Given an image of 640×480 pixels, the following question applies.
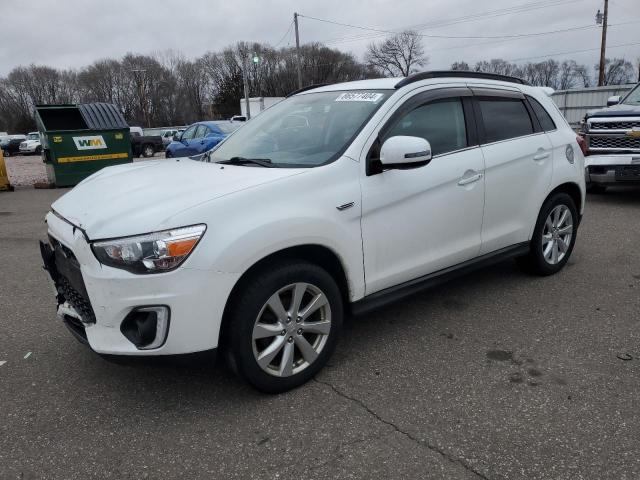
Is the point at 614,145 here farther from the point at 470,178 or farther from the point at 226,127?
the point at 226,127

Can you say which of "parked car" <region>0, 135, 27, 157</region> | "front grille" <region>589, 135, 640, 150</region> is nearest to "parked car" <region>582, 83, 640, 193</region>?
"front grille" <region>589, 135, 640, 150</region>

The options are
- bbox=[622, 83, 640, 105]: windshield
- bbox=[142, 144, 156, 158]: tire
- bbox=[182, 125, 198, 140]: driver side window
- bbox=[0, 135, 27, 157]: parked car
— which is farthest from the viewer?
bbox=[0, 135, 27, 157]: parked car

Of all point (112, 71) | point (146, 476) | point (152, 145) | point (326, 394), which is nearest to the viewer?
point (146, 476)

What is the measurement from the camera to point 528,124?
441 cm

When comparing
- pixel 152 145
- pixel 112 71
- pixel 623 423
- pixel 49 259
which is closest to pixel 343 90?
pixel 49 259

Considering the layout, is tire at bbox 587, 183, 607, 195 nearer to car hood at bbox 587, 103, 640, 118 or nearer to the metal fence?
car hood at bbox 587, 103, 640, 118

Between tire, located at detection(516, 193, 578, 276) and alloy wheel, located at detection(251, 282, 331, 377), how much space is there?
7.91 feet

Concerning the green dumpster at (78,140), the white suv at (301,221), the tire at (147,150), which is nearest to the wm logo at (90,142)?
the green dumpster at (78,140)

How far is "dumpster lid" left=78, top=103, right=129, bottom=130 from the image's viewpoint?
1353 cm

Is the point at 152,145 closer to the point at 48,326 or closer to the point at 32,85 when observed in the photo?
the point at 48,326

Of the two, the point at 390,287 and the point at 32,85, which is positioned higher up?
the point at 32,85

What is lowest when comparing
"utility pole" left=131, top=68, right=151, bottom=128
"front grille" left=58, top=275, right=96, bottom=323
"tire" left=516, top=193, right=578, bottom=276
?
"tire" left=516, top=193, right=578, bottom=276

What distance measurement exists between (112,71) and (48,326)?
9642cm

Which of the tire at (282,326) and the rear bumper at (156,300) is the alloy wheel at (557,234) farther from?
the rear bumper at (156,300)
